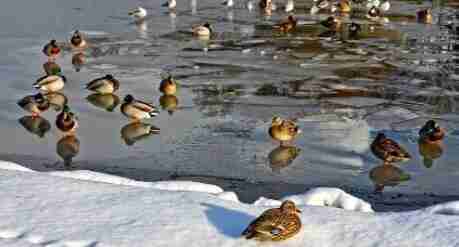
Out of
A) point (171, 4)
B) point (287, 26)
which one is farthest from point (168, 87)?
point (171, 4)

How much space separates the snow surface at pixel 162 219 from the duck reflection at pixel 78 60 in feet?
34.1

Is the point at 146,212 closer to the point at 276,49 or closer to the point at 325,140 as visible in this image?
the point at 325,140

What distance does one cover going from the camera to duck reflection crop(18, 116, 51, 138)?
14062mm

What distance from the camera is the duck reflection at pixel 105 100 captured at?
15961 mm

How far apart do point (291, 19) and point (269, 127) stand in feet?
45.3

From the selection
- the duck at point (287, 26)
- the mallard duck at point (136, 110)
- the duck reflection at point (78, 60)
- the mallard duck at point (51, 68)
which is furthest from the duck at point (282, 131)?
the duck at point (287, 26)

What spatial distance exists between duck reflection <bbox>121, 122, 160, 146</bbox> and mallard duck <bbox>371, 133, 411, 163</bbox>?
386 cm

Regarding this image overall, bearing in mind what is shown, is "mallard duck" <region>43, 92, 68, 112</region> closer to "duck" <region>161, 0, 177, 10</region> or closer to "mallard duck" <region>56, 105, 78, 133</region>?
"mallard duck" <region>56, 105, 78, 133</region>

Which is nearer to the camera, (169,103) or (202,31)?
(169,103)

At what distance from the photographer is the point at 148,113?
14594mm

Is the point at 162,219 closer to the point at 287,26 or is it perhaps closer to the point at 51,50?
the point at 51,50

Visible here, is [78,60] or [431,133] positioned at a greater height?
[78,60]

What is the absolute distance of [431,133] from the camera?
1327 cm

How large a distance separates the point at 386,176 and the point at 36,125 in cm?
629
